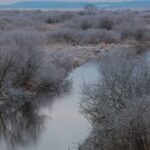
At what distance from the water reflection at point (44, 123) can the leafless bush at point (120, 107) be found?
4.16ft

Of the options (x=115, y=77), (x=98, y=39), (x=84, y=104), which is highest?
(x=115, y=77)

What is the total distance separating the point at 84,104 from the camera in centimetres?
1773

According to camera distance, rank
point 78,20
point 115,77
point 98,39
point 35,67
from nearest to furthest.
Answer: point 115,77 < point 35,67 < point 98,39 < point 78,20

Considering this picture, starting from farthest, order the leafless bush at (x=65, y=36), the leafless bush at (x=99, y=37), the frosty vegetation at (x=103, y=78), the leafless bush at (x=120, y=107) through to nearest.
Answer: the leafless bush at (x=65, y=36)
the leafless bush at (x=99, y=37)
the frosty vegetation at (x=103, y=78)
the leafless bush at (x=120, y=107)

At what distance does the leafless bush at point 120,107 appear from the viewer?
1184cm

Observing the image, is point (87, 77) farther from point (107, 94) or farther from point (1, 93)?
point (107, 94)

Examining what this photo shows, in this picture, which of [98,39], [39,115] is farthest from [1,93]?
[98,39]

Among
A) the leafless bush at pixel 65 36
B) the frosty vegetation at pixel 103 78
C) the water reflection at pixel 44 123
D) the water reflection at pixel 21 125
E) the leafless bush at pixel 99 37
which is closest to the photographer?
the frosty vegetation at pixel 103 78

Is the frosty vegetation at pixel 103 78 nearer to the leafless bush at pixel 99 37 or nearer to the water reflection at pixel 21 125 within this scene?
the leafless bush at pixel 99 37

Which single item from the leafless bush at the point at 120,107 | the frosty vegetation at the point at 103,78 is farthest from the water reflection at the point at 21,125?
the leafless bush at the point at 120,107

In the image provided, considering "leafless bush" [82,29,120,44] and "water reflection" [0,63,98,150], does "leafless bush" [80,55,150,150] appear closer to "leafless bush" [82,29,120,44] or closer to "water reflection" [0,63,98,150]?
"water reflection" [0,63,98,150]

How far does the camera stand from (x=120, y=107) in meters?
14.2

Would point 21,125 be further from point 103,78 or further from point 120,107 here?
point 120,107

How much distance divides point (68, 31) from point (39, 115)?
25456 mm
